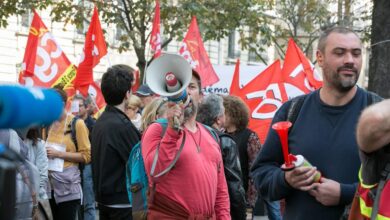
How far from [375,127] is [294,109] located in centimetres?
106

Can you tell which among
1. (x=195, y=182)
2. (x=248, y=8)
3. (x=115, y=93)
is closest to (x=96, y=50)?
(x=115, y=93)

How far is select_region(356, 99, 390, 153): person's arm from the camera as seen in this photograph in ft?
9.16

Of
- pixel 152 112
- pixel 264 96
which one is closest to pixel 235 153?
pixel 152 112

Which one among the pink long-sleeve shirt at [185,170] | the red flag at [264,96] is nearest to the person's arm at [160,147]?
the pink long-sleeve shirt at [185,170]

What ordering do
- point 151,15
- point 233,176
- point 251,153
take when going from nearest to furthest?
point 233,176 < point 251,153 < point 151,15

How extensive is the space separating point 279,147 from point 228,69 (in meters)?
10.3

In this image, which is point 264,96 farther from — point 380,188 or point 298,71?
point 380,188

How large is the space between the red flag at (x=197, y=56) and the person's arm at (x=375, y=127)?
30.6 ft

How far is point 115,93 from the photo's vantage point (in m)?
5.78

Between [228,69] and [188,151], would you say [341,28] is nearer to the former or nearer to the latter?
[188,151]

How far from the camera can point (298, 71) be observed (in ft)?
35.8

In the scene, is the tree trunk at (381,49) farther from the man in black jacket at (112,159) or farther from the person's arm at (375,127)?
the person's arm at (375,127)

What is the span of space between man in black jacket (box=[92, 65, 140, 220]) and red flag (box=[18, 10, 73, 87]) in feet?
17.1

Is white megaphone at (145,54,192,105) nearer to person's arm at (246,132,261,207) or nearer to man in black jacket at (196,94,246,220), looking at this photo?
man in black jacket at (196,94,246,220)
